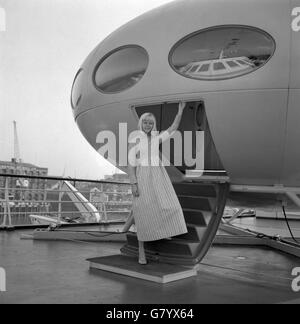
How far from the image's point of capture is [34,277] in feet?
12.0

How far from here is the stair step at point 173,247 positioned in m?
4.00

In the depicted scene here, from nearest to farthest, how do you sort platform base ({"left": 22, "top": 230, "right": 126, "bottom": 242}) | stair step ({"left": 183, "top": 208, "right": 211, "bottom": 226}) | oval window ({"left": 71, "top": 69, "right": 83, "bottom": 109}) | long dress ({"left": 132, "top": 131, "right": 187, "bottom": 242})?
long dress ({"left": 132, "top": 131, "right": 187, "bottom": 242}) → stair step ({"left": 183, "top": 208, "right": 211, "bottom": 226}) → oval window ({"left": 71, "top": 69, "right": 83, "bottom": 109}) → platform base ({"left": 22, "top": 230, "right": 126, "bottom": 242})

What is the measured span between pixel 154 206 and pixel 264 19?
187cm

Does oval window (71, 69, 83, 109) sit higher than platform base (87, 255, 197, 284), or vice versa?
oval window (71, 69, 83, 109)

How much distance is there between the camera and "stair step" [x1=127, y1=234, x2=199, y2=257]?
157 inches

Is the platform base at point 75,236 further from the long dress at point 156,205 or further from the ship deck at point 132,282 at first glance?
the long dress at point 156,205

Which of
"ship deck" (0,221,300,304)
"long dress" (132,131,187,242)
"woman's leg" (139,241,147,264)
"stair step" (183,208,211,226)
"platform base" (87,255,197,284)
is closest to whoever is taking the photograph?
"ship deck" (0,221,300,304)

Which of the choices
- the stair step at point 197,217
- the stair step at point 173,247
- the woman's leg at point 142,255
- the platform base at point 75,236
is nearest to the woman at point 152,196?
the woman's leg at point 142,255

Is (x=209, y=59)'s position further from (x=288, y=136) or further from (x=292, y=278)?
(x=292, y=278)

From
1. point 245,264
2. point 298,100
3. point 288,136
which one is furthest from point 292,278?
point 298,100

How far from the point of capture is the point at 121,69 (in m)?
4.24

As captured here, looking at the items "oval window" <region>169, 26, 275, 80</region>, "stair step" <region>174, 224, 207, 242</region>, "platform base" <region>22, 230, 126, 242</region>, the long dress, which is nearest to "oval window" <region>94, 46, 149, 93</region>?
"oval window" <region>169, 26, 275, 80</region>

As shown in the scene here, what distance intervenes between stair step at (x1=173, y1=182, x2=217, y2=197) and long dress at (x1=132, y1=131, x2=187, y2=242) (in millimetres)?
659

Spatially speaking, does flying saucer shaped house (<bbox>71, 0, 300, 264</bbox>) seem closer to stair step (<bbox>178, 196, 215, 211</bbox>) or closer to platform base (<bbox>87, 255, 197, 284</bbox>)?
stair step (<bbox>178, 196, 215, 211</bbox>)
